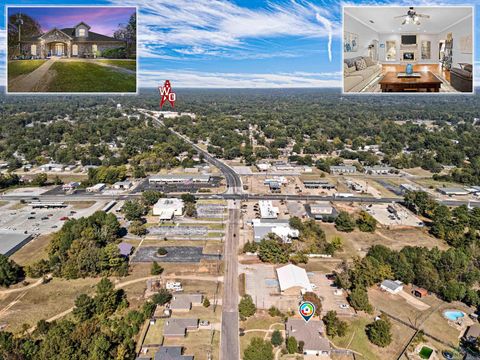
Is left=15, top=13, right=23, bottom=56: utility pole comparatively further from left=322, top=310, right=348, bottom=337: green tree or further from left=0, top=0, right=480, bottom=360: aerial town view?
left=322, top=310, right=348, bottom=337: green tree

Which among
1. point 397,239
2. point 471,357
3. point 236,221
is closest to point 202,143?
point 236,221

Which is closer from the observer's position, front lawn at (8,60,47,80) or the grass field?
front lawn at (8,60,47,80)

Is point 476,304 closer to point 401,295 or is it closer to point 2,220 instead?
point 401,295

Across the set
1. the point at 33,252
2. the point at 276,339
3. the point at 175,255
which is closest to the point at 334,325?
the point at 276,339

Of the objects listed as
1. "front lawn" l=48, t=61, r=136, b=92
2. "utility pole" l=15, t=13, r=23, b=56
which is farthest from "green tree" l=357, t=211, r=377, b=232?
"utility pole" l=15, t=13, r=23, b=56

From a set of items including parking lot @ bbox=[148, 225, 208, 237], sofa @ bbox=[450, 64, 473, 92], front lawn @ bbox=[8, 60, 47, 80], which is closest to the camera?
front lawn @ bbox=[8, 60, 47, 80]

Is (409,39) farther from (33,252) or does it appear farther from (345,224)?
(33,252)
